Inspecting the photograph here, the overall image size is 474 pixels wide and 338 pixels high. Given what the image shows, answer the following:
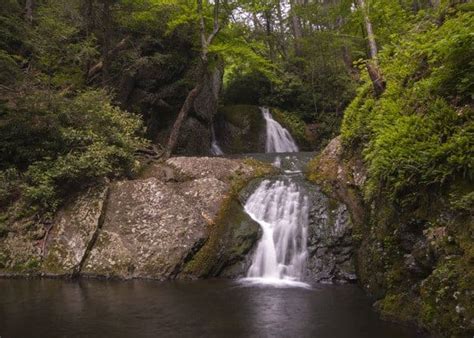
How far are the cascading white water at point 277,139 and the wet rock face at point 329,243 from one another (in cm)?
948

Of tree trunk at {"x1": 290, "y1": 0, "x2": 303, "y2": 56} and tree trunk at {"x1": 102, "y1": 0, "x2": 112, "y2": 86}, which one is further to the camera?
tree trunk at {"x1": 290, "y1": 0, "x2": 303, "y2": 56}

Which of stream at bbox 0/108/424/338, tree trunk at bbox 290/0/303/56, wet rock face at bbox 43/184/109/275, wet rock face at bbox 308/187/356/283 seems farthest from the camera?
tree trunk at bbox 290/0/303/56

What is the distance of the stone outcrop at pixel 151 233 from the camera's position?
943 centimetres

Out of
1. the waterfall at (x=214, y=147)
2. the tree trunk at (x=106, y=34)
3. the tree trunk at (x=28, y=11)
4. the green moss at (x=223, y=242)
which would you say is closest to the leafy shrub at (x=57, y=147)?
the green moss at (x=223, y=242)

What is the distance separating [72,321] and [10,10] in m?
10.2

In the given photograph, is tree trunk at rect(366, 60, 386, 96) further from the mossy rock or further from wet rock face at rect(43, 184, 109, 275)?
the mossy rock

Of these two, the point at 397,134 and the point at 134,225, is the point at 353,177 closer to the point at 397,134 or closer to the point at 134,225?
the point at 397,134

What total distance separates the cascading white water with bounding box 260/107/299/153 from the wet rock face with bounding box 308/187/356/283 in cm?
948

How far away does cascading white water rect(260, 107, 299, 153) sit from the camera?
19.8 m

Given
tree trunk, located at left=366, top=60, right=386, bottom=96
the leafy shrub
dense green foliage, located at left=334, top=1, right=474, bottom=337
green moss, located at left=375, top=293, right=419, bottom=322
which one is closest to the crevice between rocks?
the leafy shrub

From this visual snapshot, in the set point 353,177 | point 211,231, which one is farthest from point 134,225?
point 353,177

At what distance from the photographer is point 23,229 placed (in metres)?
10.3

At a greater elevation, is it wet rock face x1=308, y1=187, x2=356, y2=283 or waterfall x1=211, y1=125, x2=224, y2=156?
waterfall x1=211, y1=125, x2=224, y2=156

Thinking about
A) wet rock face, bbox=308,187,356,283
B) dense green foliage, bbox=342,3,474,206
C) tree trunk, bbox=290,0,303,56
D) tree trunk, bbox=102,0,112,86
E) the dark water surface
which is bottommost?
the dark water surface
